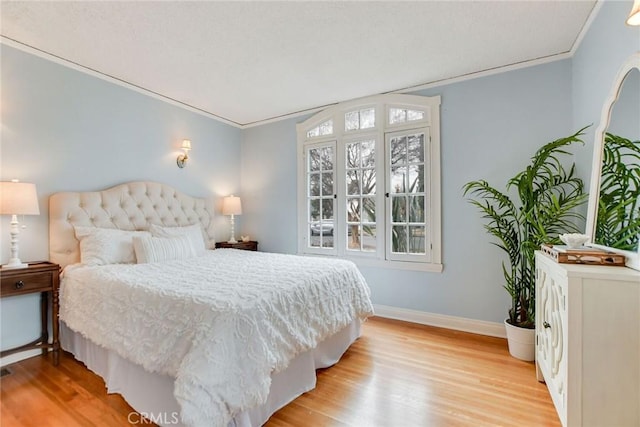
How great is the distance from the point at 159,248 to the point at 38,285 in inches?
33.4

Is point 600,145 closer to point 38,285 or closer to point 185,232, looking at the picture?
point 185,232

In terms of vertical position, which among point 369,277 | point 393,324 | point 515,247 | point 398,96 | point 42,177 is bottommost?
point 393,324

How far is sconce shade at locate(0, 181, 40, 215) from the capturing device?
2.11 m

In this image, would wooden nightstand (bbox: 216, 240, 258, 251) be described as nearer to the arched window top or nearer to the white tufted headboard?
the white tufted headboard

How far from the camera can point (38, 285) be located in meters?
2.23

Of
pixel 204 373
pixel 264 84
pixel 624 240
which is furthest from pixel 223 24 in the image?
pixel 624 240

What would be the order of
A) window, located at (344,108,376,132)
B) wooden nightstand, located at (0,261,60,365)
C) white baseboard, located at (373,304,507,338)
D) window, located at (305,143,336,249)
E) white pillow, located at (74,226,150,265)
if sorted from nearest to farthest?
1. wooden nightstand, located at (0,261,60,365)
2. white pillow, located at (74,226,150,265)
3. white baseboard, located at (373,304,507,338)
4. window, located at (344,108,376,132)
5. window, located at (305,143,336,249)

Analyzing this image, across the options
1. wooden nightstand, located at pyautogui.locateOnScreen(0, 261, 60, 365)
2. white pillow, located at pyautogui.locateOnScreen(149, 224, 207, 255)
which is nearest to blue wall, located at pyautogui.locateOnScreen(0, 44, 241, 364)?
wooden nightstand, located at pyautogui.locateOnScreen(0, 261, 60, 365)

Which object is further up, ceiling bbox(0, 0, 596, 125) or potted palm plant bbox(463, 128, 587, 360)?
ceiling bbox(0, 0, 596, 125)

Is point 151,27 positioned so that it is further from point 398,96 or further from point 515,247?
point 515,247

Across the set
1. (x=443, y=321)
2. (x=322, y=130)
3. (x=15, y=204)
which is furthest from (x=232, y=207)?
(x=443, y=321)

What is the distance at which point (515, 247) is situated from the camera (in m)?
2.50

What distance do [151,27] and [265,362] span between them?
7.97ft

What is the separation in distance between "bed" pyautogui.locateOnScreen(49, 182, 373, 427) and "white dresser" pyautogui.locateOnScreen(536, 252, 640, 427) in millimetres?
1324
